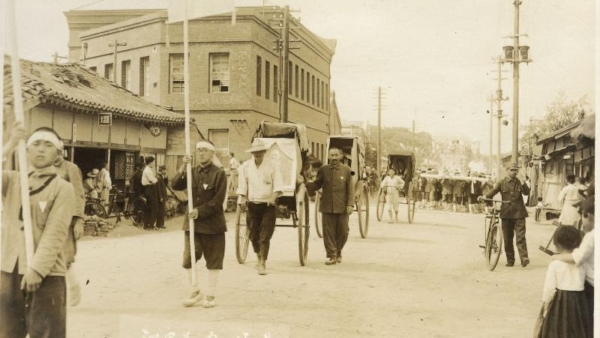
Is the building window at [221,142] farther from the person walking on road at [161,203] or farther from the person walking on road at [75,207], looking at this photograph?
the person walking on road at [75,207]

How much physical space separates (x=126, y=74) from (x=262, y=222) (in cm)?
254

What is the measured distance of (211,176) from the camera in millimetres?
6316

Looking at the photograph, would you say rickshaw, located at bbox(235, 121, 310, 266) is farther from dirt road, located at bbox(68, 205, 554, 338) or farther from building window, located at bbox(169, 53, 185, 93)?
building window, located at bbox(169, 53, 185, 93)

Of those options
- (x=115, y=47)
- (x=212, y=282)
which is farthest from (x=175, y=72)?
(x=212, y=282)

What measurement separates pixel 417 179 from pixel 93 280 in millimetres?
21617

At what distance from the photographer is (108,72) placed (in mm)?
8258

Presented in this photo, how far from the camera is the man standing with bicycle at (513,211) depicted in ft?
30.3

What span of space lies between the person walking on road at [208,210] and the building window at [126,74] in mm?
2221

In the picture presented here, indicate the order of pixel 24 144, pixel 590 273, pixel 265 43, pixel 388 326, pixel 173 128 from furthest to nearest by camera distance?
pixel 265 43 < pixel 173 128 < pixel 388 326 < pixel 590 273 < pixel 24 144

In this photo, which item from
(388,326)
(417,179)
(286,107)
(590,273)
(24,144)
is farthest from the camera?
(417,179)

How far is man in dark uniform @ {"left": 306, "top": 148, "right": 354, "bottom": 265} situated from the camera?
30.9 ft

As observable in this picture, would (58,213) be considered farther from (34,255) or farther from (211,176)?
(211,176)

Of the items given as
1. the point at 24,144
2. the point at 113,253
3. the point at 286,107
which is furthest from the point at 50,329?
the point at 286,107

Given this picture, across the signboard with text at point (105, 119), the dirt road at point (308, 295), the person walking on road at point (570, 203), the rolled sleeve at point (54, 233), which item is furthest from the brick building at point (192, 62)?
the person walking on road at point (570, 203)
